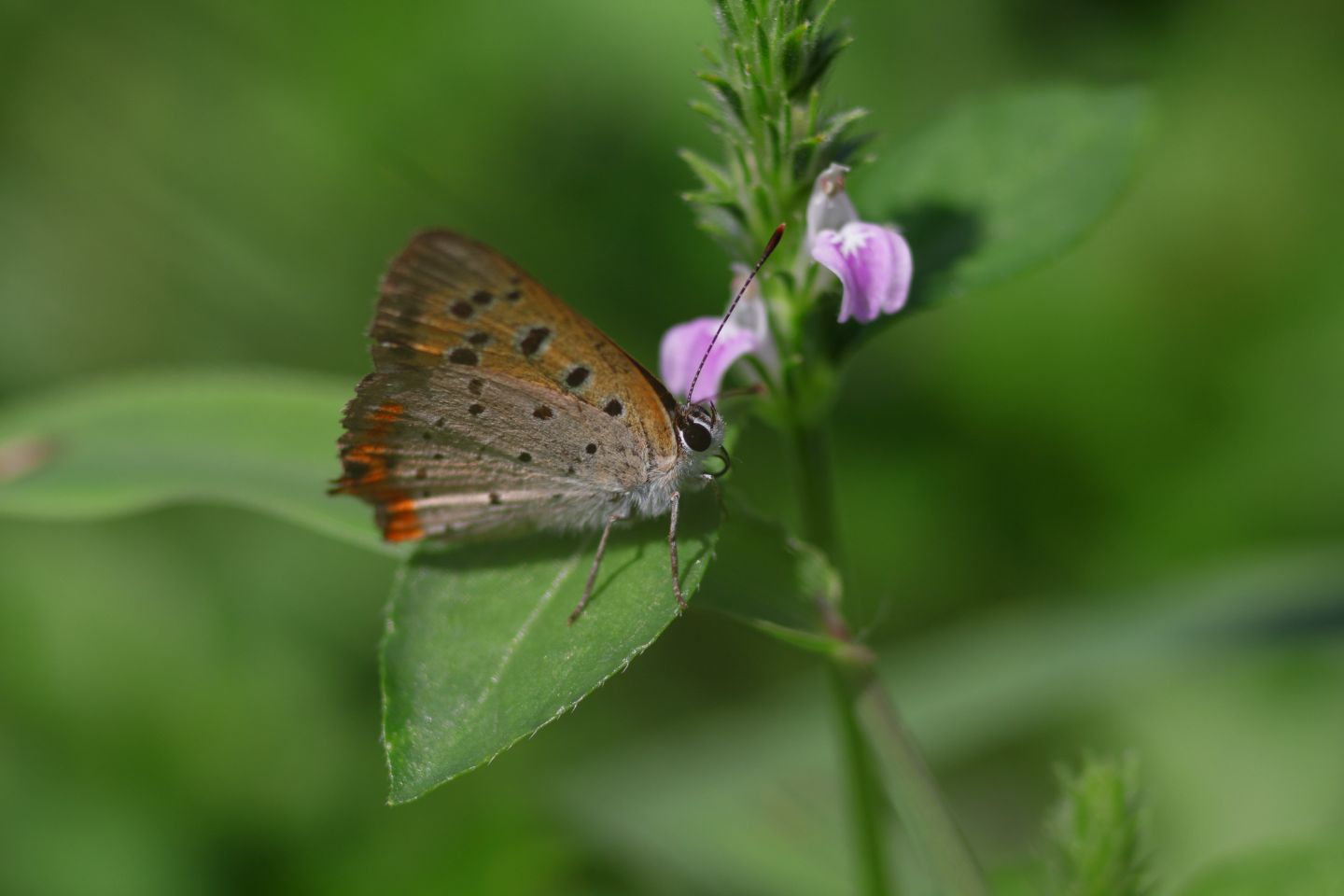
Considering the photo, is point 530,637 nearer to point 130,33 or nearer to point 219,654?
point 219,654

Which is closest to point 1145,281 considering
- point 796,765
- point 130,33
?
point 796,765

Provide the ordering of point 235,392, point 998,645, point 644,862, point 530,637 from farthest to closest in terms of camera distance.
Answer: point 998,645, point 644,862, point 235,392, point 530,637

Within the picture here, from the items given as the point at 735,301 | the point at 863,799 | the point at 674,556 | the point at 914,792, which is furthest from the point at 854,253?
the point at 863,799

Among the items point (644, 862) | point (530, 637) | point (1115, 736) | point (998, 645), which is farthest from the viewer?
point (1115, 736)

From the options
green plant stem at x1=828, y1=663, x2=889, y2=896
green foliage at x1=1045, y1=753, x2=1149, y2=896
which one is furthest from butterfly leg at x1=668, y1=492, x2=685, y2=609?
green foliage at x1=1045, y1=753, x2=1149, y2=896

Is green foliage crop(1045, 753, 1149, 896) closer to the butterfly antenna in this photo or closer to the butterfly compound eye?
the butterfly compound eye

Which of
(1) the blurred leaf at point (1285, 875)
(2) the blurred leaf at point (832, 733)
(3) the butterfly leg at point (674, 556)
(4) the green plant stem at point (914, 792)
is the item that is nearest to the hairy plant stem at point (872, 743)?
(4) the green plant stem at point (914, 792)
